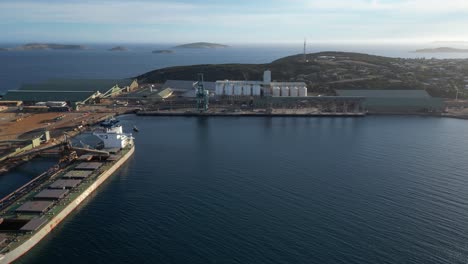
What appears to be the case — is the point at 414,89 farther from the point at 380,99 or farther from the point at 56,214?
the point at 56,214

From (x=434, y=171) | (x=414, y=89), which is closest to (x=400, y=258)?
(x=434, y=171)

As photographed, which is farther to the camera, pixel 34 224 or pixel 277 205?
pixel 277 205

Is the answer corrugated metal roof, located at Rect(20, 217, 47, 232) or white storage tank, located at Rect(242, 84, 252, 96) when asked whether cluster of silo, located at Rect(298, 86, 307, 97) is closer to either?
white storage tank, located at Rect(242, 84, 252, 96)

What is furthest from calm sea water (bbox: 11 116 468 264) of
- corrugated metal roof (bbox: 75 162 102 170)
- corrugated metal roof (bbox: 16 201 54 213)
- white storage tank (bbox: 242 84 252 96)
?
white storage tank (bbox: 242 84 252 96)

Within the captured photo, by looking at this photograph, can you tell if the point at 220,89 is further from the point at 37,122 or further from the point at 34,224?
the point at 34,224

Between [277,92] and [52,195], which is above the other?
[277,92]

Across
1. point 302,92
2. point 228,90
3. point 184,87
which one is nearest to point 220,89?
point 228,90
